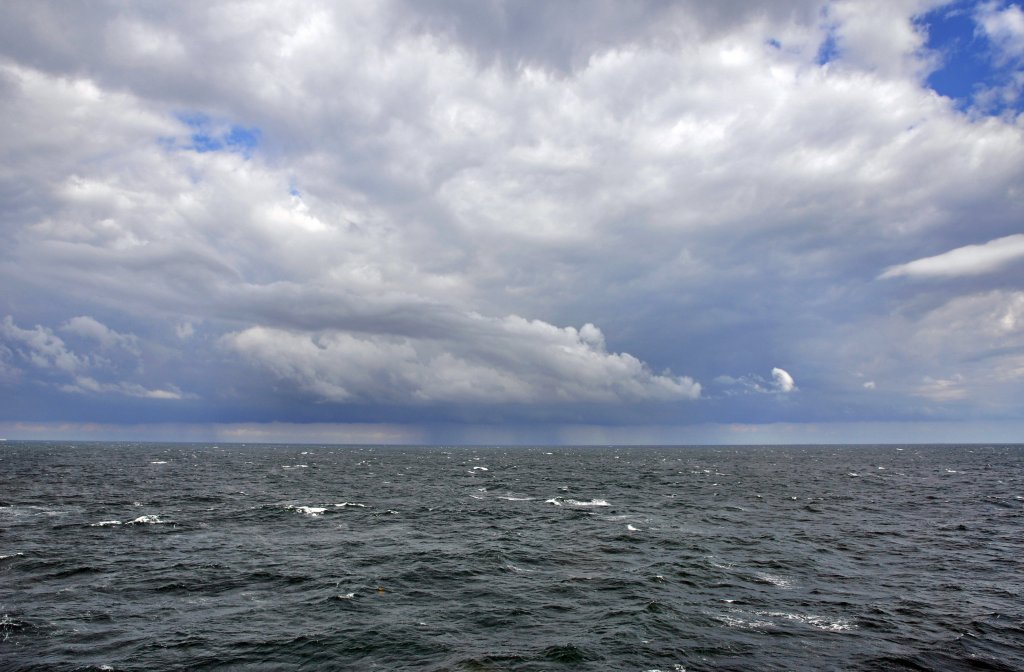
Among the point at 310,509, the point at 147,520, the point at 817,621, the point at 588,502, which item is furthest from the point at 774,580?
the point at 147,520

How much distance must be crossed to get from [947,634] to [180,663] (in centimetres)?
3337

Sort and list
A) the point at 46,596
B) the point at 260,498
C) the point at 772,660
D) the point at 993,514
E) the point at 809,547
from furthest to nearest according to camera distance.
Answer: the point at 260,498, the point at 993,514, the point at 809,547, the point at 46,596, the point at 772,660

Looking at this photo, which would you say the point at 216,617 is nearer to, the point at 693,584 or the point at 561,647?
the point at 561,647

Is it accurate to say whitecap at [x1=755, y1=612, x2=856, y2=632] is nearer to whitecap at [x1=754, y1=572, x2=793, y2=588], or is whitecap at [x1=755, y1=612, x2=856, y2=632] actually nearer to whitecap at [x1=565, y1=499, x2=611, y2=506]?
whitecap at [x1=754, y1=572, x2=793, y2=588]

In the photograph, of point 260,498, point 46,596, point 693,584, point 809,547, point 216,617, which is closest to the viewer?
point 216,617

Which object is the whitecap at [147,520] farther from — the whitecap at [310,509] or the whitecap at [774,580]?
the whitecap at [774,580]

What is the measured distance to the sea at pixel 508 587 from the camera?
949 inches

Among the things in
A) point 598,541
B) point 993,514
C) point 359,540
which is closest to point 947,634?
point 598,541

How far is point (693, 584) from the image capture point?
34.5 metres

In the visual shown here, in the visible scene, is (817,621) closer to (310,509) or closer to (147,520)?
(310,509)

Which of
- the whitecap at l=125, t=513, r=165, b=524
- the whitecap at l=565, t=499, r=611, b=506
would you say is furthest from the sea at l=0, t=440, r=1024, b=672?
the whitecap at l=565, t=499, r=611, b=506

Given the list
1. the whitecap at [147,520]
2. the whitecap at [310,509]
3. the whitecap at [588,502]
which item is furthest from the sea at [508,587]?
the whitecap at [588,502]

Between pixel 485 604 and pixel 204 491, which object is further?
pixel 204 491

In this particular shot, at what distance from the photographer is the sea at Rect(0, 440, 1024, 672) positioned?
24.1 m
